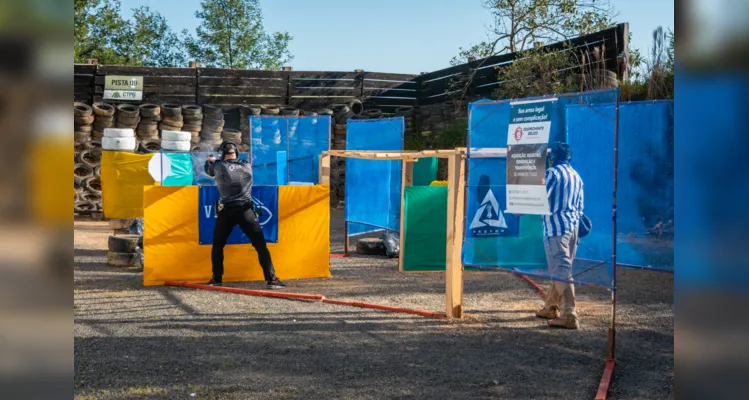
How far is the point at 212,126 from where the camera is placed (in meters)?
23.0

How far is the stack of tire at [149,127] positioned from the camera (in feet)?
72.2

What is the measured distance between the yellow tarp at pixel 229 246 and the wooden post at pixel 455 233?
3335mm

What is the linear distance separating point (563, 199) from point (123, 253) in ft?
25.6

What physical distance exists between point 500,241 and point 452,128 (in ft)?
47.1

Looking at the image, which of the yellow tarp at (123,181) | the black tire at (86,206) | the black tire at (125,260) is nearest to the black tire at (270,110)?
the black tire at (86,206)

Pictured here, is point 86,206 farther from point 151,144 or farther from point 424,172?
point 424,172

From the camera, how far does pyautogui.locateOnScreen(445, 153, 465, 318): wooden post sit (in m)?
8.24

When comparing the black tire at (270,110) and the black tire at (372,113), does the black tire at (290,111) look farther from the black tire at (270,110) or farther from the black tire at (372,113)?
the black tire at (372,113)

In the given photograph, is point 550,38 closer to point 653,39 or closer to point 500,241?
point 653,39

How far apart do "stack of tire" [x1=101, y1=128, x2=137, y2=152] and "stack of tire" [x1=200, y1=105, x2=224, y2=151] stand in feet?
12.4

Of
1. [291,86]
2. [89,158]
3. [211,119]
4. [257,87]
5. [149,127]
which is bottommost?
[89,158]

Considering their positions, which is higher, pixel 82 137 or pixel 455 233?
pixel 82 137

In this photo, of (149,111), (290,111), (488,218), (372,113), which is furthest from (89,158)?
(488,218)

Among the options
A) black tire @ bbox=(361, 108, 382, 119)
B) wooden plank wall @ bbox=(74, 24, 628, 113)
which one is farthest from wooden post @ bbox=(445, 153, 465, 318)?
black tire @ bbox=(361, 108, 382, 119)
